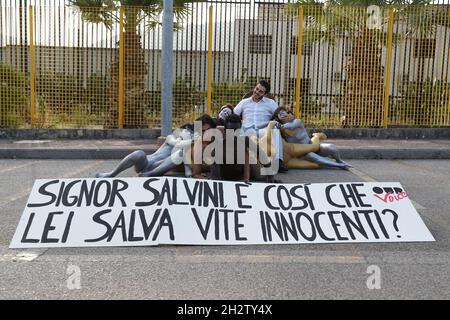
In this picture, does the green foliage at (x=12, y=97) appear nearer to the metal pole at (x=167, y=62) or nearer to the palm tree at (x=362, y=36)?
the metal pole at (x=167, y=62)

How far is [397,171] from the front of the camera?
9273mm

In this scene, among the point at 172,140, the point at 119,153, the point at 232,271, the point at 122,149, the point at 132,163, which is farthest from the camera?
the point at 122,149

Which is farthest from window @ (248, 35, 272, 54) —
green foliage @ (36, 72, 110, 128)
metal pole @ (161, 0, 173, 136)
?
green foliage @ (36, 72, 110, 128)

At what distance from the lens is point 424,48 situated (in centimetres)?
1314

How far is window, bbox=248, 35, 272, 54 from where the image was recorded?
12789 mm

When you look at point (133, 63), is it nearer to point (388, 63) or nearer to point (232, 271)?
point (388, 63)

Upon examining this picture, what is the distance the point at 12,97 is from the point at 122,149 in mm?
3723

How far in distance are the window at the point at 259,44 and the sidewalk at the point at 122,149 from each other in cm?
272

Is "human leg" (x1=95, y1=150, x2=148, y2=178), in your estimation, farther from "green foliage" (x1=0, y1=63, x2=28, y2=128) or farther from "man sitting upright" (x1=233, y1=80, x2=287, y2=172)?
"green foliage" (x1=0, y1=63, x2=28, y2=128)

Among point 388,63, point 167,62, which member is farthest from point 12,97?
point 388,63

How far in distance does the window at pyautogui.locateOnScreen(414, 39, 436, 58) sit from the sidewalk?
2150 mm

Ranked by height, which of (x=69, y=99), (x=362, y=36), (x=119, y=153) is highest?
(x=362, y=36)
